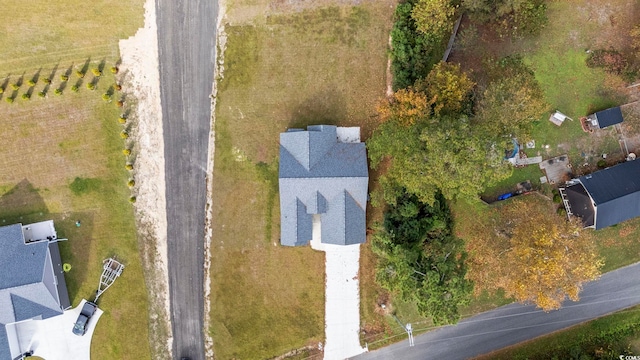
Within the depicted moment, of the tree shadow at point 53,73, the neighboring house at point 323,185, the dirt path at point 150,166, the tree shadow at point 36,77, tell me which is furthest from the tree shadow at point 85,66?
the neighboring house at point 323,185

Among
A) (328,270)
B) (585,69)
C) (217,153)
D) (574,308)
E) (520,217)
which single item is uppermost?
(585,69)

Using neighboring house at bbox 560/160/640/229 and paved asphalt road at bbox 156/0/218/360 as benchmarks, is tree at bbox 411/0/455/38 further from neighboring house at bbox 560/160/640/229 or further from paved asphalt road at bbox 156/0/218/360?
neighboring house at bbox 560/160/640/229

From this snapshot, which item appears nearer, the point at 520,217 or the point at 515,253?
the point at 515,253

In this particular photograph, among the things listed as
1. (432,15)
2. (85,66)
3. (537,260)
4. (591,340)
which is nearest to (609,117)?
(537,260)

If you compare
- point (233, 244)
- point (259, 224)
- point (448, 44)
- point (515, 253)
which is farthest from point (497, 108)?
point (233, 244)

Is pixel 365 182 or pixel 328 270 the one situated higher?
pixel 365 182

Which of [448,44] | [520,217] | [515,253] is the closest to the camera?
[515,253]

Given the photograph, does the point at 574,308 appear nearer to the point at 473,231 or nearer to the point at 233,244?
the point at 473,231
